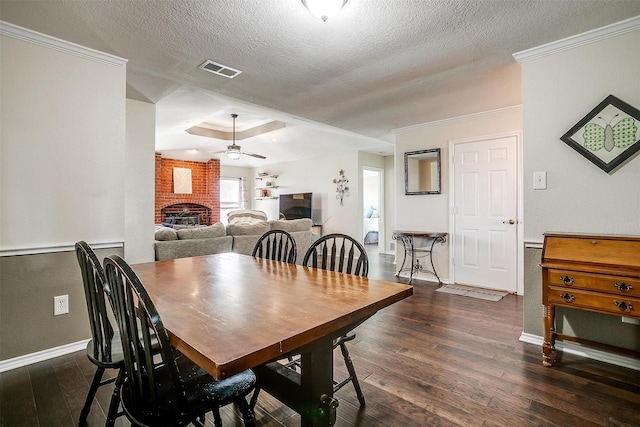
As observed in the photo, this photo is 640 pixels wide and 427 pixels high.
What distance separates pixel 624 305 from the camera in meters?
1.86

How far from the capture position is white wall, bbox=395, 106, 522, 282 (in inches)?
157

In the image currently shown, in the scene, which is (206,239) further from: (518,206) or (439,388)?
(518,206)

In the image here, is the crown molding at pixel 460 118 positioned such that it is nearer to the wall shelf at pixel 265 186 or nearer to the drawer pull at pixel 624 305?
the drawer pull at pixel 624 305

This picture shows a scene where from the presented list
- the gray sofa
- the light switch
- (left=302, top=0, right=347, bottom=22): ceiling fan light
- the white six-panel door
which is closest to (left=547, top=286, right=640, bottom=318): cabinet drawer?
the light switch

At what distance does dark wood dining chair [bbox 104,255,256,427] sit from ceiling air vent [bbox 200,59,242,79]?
2.11 meters

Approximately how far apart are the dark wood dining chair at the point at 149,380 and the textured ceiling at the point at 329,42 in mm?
1689

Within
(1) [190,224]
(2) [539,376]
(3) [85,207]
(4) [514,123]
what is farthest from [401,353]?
(1) [190,224]

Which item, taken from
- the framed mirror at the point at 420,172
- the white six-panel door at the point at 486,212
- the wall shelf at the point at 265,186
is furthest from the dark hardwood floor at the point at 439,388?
the wall shelf at the point at 265,186

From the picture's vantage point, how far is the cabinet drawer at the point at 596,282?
1.83m

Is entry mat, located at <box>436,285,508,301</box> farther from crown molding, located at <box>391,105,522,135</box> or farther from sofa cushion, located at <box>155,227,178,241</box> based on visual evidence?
sofa cushion, located at <box>155,227,178,241</box>

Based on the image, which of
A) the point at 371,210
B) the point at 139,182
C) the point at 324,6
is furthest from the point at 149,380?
the point at 371,210

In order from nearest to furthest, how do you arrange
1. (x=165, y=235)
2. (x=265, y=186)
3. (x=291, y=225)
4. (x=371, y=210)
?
(x=165, y=235) < (x=291, y=225) < (x=265, y=186) < (x=371, y=210)

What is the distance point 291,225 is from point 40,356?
3.48 meters

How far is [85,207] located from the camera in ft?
7.96
